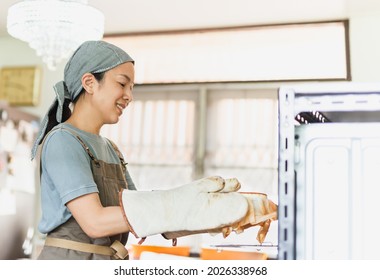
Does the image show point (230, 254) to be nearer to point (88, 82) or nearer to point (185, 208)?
point (88, 82)

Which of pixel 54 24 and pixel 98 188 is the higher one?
pixel 54 24

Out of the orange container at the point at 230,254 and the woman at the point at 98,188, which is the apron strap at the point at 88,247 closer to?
the woman at the point at 98,188

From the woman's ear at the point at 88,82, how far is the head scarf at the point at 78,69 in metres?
0.01

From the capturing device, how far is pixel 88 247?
3.46ft

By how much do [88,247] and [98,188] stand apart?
0.40 ft

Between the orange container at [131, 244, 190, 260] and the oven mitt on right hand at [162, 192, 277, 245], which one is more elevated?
the oven mitt on right hand at [162, 192, 277, 245]

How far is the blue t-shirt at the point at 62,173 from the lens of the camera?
0.97m

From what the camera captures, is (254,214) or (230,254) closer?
(254,214)

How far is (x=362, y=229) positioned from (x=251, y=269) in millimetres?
275

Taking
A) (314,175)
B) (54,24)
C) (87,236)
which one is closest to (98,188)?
(87,236)

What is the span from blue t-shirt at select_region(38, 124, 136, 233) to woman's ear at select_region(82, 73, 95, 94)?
0.09m

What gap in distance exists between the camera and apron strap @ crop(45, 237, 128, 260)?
3.46 feet

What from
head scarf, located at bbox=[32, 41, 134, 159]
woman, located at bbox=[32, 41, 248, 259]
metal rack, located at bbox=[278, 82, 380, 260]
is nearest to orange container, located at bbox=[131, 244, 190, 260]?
woman, located at bbox=[32, 41, 248, 259]

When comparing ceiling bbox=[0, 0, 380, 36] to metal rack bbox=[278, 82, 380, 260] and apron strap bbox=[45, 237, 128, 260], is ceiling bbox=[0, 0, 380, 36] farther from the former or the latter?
metal rack bbox=[278, 82, 380, 260]
